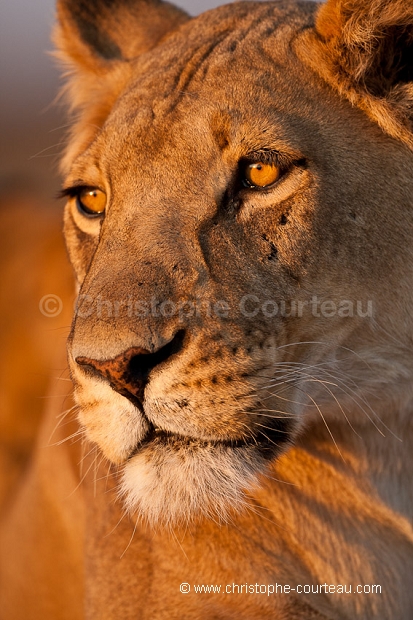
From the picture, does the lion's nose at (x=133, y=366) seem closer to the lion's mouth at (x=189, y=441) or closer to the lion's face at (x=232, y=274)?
the lion's face at (x=232, y=274)

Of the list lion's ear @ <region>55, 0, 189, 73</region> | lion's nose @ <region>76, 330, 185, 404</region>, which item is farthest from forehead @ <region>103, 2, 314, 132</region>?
lion's nose @ <region>76, 330, 185, 404</region>

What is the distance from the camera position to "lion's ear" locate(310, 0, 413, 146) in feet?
8.52

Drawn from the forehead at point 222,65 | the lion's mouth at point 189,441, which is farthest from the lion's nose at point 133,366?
the forehead at point 222,65

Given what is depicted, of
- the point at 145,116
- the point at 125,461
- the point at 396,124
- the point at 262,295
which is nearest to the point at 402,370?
the point at 262,295

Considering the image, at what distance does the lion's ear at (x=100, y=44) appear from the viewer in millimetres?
3516

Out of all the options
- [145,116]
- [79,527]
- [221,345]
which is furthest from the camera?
[79,527]

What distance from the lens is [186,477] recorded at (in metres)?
2.35

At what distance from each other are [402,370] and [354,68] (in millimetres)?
958

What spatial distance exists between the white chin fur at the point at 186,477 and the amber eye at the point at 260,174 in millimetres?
782

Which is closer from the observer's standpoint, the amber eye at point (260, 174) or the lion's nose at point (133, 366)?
the lion's nose at point (133, 366)

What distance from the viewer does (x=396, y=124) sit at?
2.60m

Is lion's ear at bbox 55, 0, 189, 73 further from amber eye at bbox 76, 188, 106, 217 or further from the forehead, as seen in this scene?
amber eye at bbox 76, 188, 106, 217

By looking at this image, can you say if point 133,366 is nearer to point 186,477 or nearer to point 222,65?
point 186,477

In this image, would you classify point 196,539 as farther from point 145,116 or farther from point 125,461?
point 145,116
